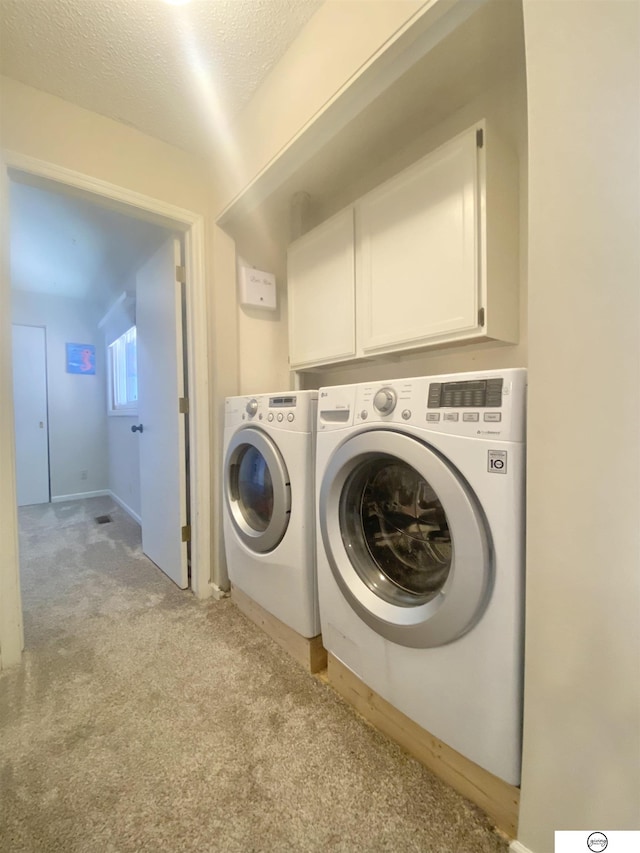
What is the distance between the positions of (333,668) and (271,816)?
39 centimetres

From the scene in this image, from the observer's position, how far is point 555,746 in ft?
1.99

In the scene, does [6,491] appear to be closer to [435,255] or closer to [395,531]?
[395,531]

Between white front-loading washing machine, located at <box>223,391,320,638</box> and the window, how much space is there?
7.03 ft

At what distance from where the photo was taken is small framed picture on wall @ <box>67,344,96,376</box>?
12.4 ft

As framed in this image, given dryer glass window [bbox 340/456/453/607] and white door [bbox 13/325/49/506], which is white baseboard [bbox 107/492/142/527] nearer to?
white door [bbox 13/325/49/506]

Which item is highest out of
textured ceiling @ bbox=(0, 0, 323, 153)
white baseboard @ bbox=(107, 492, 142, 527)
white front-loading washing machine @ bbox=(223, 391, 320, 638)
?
textured ceiling @ bbox=(0, 0, 323, 153)

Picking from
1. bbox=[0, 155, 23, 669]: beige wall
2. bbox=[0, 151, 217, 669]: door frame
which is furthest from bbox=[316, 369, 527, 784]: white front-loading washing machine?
bbox=[0, 155, 23, 669]: beige wall

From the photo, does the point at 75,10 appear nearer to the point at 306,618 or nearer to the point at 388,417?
the point at 388,417

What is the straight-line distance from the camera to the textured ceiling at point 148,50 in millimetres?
1068

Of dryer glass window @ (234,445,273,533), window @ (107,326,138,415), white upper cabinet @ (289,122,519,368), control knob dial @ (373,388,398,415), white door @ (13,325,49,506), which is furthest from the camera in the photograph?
white door @ (13,325,49,506)

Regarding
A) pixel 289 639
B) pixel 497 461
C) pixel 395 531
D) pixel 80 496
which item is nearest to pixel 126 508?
pixel 80 496

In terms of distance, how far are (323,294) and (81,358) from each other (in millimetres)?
3645

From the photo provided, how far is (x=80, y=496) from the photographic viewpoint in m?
3.84

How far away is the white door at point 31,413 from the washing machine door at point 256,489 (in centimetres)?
332
